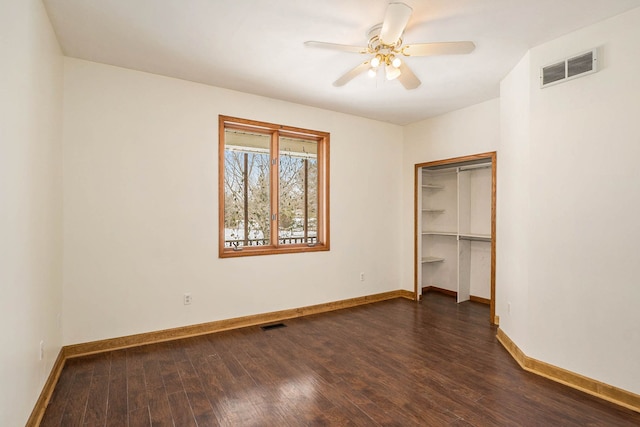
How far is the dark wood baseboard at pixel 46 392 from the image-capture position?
2.04m

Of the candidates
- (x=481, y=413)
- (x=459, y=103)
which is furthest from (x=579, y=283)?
(x=459, y=103)

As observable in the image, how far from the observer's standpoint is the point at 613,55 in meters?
2.43

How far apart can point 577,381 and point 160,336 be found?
3.85 meters

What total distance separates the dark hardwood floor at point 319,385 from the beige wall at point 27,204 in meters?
0.48

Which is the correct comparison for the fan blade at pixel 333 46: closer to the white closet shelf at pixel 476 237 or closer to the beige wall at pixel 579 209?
the beige wall at pixel 579 209

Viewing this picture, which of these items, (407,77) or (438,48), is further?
(407,77)

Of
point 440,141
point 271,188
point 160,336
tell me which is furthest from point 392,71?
point 160,336

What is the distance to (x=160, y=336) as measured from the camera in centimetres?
345

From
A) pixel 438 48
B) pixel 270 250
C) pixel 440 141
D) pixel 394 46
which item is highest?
pixel 394 46

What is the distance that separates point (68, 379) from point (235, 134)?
294 cm

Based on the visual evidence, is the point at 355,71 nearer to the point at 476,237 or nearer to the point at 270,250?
the point at 270,250

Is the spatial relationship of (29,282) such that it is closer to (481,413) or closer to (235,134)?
(235,134)

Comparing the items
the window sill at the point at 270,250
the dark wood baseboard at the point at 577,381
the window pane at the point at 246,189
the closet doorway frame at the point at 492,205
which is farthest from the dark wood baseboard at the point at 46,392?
the closet doorway frame at the point at 492,205

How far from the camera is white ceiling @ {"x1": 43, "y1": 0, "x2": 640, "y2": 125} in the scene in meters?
2.32
